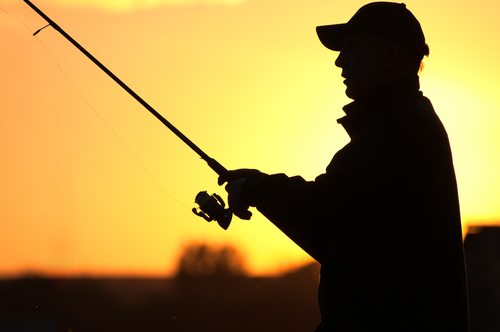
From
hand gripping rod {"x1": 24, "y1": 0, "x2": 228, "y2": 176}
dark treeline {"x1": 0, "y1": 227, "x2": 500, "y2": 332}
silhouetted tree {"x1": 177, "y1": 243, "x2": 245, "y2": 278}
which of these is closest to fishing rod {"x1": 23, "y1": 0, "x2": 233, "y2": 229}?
hand gripping rod {"x1": 24, "y1": 0, "x2": 228, "y2": 176}

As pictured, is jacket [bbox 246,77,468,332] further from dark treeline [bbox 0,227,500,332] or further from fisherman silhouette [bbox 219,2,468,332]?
dark treeline [bbox 0,227,500,332]

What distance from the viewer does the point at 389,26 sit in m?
7.54

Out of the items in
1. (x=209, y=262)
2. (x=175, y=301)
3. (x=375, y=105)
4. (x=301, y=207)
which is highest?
(x=209, y=262)

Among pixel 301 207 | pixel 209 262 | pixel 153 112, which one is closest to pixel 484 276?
pixel 153 112

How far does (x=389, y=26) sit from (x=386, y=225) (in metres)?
1.12

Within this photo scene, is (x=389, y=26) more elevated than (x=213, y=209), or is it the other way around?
(x=389, y=26)

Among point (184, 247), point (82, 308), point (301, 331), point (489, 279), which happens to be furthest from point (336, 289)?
point (184, 247)

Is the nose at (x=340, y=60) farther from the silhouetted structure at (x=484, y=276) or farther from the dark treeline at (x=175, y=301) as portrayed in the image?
the dark treeline at (x=175, y=301)

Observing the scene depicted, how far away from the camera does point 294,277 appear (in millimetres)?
87562

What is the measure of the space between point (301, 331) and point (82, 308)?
1467 cm

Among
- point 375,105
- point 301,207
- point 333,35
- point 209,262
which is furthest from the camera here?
point 209,262

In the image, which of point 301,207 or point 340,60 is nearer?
point 301,207

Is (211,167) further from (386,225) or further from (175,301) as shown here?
(175,301)

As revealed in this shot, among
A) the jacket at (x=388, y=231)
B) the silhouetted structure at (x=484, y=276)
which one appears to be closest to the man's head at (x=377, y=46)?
the jacket at (x=388, y=231)
